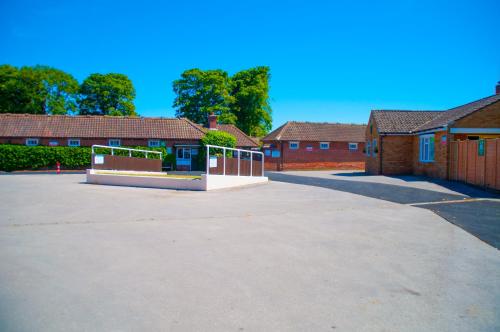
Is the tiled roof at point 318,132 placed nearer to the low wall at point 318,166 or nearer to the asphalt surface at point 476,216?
the low wall at point 318,166

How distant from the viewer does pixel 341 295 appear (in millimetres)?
4137

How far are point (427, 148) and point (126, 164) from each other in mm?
18528

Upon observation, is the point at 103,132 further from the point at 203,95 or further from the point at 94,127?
the point at 203,95

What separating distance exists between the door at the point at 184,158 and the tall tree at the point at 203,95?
16.7 metres

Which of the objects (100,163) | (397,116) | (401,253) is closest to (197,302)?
(401,253)

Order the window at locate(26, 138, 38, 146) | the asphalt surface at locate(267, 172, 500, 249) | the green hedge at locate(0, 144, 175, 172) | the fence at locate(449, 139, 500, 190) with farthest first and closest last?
the window at locate(26, 138, 38, 146), the green hedge at locate(0, 144, 175, 172), the fence at locate(449, 139, 500, 190), the asphalt surface at locate(267, 172, 500, 249)

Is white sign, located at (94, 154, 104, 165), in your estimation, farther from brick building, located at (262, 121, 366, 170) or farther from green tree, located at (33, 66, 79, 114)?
green tree, located at (33, 66, 79, 114)

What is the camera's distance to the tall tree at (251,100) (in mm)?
56812

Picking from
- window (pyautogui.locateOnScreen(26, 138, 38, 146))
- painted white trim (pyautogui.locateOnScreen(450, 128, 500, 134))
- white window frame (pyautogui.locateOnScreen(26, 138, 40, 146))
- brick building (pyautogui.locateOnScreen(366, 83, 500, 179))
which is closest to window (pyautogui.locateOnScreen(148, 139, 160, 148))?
white window frame (pyautogui.locateOnScreen(26, 138, 40, 146))

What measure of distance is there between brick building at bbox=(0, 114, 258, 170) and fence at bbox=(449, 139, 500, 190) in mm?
23017

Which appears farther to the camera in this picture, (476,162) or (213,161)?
(476,162)

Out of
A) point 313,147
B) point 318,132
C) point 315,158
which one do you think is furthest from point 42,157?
point 318,132

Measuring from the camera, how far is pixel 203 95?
2143 inches

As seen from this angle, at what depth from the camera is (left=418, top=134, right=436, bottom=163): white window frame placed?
913 inches
